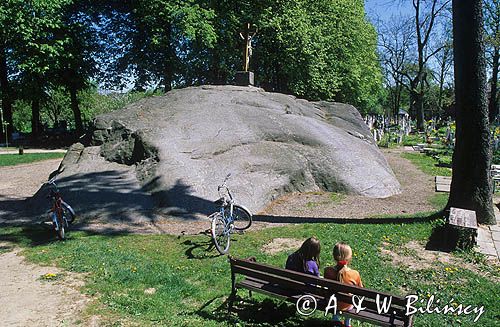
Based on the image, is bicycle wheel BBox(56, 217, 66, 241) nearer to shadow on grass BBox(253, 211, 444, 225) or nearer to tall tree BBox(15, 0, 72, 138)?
shadow on grass BBox(253, 211, 444, 225)

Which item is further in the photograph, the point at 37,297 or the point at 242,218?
the point at 242,218

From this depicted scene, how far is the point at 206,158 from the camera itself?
11.9 m

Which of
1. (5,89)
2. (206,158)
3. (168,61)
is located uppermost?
(168,61)

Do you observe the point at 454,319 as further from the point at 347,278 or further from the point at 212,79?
the point at 212,79

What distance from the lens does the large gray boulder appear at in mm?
10766

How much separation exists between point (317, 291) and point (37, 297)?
12.6 feet

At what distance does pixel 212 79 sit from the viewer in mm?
33781

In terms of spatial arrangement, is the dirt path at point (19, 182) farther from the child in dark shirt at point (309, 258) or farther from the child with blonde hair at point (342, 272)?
the child with blonde hair at point (342, 272)

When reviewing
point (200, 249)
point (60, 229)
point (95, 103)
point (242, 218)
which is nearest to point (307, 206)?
point (242, 218)

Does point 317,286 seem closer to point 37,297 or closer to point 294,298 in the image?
point 294,298

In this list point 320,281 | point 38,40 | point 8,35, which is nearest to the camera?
→ point 320,281

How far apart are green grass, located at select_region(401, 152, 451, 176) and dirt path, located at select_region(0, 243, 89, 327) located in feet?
45.8

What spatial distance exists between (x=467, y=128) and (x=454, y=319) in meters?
4.99

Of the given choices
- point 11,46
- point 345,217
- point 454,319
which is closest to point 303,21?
point 11,46
